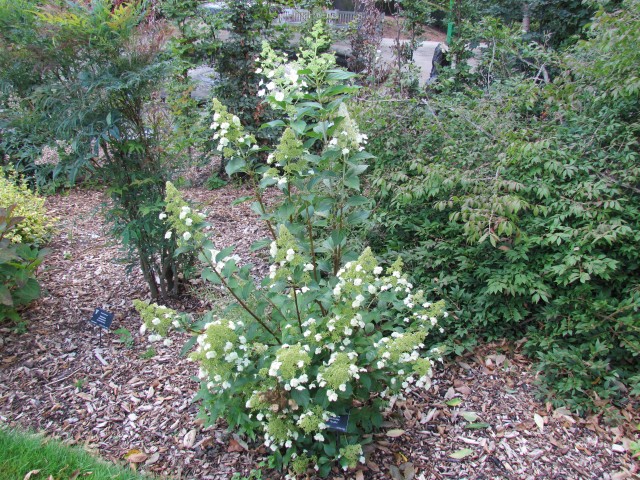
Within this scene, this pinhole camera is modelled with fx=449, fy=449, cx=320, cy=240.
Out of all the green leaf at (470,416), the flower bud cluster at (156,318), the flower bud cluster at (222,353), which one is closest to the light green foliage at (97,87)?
the flower bud cluster at (156,318)

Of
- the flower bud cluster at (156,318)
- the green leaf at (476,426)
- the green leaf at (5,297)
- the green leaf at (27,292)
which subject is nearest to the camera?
the flower bud cluster at (156,318)

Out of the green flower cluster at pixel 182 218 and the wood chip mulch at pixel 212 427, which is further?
the wood chip mulch at pixel 212 427

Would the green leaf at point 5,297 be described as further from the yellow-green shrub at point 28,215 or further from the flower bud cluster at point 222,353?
the flower bud cluster at point 222,353

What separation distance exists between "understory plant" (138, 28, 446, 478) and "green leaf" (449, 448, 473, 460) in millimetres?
477

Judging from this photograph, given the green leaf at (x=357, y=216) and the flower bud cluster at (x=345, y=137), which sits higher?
the flower bud cluster at (x=345, y=137)

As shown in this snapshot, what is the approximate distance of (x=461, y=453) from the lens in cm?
228

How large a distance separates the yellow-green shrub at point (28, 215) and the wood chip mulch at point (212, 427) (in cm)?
90

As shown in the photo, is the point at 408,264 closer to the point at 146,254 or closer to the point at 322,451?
the point at 322,451

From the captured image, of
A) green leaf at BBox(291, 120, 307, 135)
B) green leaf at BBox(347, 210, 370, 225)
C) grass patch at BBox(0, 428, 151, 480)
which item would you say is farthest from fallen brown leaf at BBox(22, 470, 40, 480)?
green leaf at BBox(291, 120, 307, 135)

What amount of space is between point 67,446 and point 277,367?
4.77ft

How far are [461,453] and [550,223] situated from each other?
144 centimetres

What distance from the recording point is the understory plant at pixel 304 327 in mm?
1797

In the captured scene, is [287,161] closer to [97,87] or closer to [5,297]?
[97,87]

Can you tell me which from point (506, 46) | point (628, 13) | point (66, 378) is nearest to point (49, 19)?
point (66, 378)
